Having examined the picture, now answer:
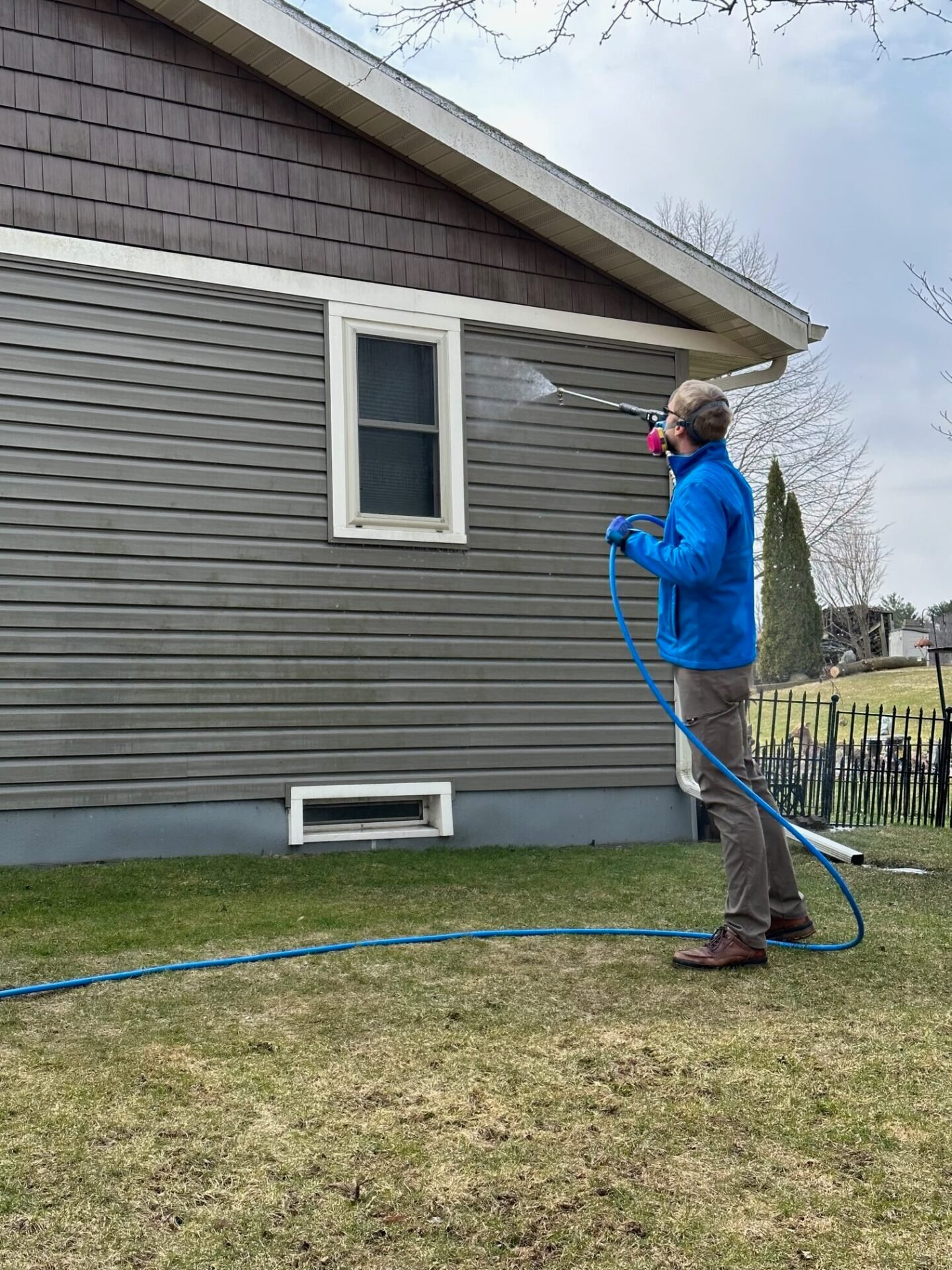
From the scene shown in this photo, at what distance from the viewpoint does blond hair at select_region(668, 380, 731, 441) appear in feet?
13.8

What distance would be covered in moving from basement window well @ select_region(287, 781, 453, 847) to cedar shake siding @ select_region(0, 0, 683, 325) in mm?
3086

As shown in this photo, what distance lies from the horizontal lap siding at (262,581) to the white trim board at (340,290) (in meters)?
0.09

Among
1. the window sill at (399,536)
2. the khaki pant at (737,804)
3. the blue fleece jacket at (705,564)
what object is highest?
the window sill at (399,536)

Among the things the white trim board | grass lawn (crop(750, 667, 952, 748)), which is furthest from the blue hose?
grass lawn (crop(750, 667, 952, 748))

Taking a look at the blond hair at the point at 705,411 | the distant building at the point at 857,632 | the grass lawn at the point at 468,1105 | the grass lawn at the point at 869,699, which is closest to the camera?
the grass lawn at the point at 468,1105

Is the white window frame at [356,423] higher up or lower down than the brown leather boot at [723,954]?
higher up

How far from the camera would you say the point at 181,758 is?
650 cm

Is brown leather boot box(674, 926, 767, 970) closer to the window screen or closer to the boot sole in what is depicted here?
the boot sole

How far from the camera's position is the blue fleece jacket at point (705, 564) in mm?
4066

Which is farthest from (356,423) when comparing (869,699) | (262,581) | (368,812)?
(869,699)

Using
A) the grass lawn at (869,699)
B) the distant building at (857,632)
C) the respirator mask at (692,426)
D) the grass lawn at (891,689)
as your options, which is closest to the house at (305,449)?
the respirator mask at (692,426)

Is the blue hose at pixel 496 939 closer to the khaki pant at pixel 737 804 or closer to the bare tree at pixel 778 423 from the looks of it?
the khaki pant at pixel 737 804

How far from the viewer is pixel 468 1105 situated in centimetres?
281

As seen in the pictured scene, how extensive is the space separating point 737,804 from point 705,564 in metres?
0.84
